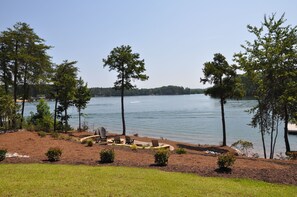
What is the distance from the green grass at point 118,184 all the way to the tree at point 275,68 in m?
12.1

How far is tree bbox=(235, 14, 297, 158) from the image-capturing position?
2033 cm

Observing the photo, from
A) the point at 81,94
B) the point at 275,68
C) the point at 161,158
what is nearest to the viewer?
the point at 161,158

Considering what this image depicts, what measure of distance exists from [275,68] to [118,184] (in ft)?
52.0

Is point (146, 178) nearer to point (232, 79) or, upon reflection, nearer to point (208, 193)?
point (208, 193)

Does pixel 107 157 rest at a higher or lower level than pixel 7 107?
lower

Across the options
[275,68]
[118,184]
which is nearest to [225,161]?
[118,184]

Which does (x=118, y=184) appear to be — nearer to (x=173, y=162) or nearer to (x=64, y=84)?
(x=173, y=162)

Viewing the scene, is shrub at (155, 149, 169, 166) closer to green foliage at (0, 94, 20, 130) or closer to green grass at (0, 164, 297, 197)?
green grass at (0, 164, 297, 197)

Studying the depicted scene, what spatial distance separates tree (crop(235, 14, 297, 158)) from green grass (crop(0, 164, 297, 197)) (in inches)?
477

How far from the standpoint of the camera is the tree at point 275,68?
20328mm

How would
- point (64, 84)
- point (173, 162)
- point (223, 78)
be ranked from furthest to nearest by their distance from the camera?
1. point (64, 84)
2. point (223, 78)
3. point (173, 162)

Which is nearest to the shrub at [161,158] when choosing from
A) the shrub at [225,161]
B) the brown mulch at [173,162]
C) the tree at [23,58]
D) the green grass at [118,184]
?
the brown mulch at [173,162]

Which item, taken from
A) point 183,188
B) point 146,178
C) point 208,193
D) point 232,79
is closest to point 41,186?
point 146,178

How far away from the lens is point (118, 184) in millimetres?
9297
